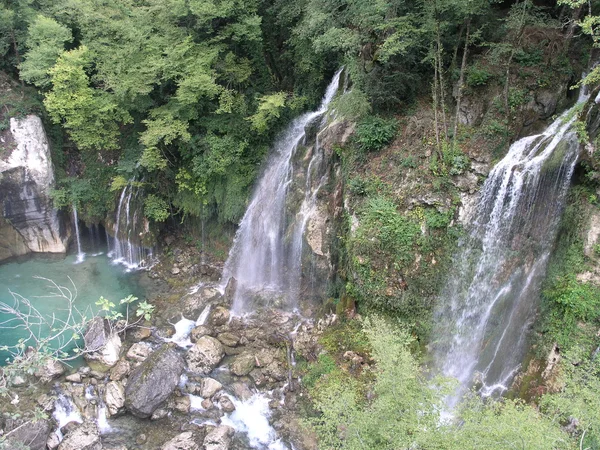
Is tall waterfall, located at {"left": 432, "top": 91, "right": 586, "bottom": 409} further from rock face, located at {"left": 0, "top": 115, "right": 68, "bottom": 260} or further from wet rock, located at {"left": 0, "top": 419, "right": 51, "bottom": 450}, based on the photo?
rock face, located at {"left": 0, "top": 115, "right": 68, "bottom": 260}

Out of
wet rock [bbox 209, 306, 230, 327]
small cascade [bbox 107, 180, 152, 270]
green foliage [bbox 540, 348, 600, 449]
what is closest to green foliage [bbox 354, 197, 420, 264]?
green foliage [bbox 540, 348, 600, 449]

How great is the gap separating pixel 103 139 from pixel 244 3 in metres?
7.40

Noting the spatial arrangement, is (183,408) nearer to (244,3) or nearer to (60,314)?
(60,314)

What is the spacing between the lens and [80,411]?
11391 mm

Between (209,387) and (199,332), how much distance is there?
2290mm

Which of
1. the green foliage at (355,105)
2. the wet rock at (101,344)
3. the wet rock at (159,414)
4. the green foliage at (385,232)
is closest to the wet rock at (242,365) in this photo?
the wet rock at (159,414)

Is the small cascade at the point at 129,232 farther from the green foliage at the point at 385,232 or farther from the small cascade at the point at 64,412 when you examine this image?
the green foliage at the point at 385,232

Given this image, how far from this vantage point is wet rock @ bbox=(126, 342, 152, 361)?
42.4 feet

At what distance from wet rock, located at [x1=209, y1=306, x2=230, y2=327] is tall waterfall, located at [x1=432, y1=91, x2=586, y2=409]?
7.13 meters

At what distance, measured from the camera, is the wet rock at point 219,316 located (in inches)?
563

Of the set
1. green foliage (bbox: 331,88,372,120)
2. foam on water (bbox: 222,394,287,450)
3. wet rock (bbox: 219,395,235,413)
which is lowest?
foam on water (bbox: 222,394,287,450)

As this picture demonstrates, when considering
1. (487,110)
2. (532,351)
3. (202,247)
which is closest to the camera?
(532,351)

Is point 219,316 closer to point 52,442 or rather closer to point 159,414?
point 159,414

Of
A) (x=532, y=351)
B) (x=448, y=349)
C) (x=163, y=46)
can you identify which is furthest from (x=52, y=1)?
(x=532, y=351)
